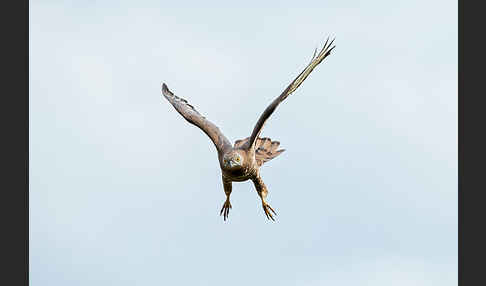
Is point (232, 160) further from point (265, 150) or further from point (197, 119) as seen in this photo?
point (265, 150)

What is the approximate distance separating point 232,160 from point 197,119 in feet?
9.96

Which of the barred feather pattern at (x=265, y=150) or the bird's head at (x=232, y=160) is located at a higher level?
the barred feather pattern at (x=265, y=150)

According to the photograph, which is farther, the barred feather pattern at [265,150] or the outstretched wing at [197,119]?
the barred feather pattern at [265,150]

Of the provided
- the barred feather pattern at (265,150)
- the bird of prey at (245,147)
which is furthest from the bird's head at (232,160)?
the barred feather pattern at (265,150)

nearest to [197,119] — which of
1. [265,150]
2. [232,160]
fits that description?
[265,150]

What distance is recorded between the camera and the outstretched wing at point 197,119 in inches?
1340

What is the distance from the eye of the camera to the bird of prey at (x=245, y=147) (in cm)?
3231

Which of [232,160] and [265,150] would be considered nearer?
[232,160]

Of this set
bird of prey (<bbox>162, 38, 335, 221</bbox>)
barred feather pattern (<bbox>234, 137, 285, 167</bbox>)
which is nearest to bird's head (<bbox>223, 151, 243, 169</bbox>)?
bird of prey (<bbox>162, 38, 335, 221</bbox>)

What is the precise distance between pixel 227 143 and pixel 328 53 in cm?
356

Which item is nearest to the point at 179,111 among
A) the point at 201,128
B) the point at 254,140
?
the point at 201,128

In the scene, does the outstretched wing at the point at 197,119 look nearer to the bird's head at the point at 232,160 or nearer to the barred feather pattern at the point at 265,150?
the bird's head at the point at 232,160

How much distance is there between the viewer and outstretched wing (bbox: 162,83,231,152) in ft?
112

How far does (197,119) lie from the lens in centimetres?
3538
